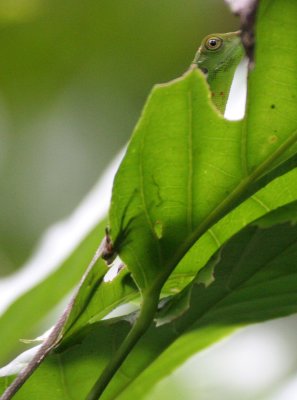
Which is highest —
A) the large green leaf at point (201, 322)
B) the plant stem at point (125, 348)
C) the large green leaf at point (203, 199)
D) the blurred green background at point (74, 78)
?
the blurred green background at point (74, 78)

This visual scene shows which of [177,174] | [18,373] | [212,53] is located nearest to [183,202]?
[177,174]

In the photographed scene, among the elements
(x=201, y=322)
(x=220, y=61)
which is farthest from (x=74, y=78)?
(x=201, y=322)

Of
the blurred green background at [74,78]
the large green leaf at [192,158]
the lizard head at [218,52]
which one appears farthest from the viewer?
the blurred green background at [74,78]

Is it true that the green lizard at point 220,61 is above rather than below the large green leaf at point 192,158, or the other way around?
above

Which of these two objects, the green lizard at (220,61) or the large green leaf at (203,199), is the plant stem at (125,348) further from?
the green lizard at (220,61)

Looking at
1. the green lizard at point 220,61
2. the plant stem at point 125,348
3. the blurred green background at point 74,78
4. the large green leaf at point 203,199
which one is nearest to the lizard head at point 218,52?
the green lizard at point 220,61

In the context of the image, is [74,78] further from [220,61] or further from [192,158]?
[192,158]

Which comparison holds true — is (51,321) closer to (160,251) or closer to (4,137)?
(160,251)

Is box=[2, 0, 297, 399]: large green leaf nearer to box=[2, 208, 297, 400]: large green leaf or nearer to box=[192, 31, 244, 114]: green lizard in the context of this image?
box=[2, 208, 297, 400]: large green leaf
